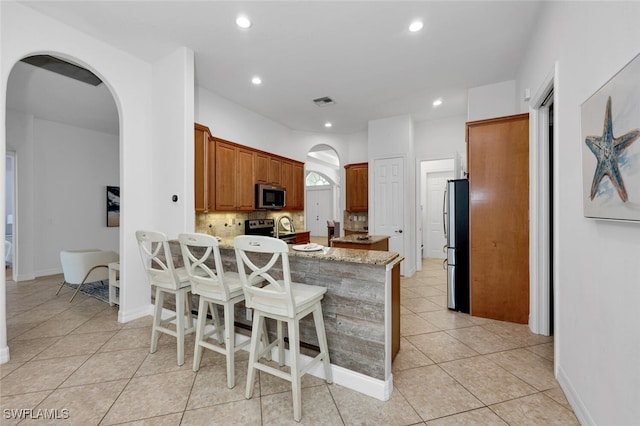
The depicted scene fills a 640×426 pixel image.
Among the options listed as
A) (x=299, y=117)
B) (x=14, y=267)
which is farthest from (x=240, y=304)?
(x=14, y=267)

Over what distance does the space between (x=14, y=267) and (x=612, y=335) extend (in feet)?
25.9

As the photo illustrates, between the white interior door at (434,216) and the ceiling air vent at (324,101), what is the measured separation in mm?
3829

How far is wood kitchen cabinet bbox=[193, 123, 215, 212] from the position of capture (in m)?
3.47

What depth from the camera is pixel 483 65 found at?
344 centimetres

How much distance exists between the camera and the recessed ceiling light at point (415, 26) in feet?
8.65

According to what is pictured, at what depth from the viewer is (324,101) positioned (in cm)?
457

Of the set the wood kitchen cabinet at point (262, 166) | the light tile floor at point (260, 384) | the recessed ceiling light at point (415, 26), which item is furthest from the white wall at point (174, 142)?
the recessed ceiling light at point (415, 26)

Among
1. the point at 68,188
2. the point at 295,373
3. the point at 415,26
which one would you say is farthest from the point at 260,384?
the point at 68,188

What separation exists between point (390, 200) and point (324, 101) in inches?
87.0

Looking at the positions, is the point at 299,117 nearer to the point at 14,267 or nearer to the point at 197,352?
the point at 197,352

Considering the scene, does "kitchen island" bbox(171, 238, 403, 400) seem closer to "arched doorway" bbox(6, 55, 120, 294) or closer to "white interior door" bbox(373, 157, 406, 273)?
"white interior door" bbox(373, 157, 406, 273)

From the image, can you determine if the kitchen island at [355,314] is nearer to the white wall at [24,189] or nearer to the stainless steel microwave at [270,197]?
the stainless steel microwave at [270,197]

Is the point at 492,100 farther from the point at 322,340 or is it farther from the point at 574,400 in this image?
the point at 322,340

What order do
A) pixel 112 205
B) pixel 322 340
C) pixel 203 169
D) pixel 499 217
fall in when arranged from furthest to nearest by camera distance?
1. pixel 112 205
2. pixel 203 169
3. pixel 499 217
4. pixel 322 340
